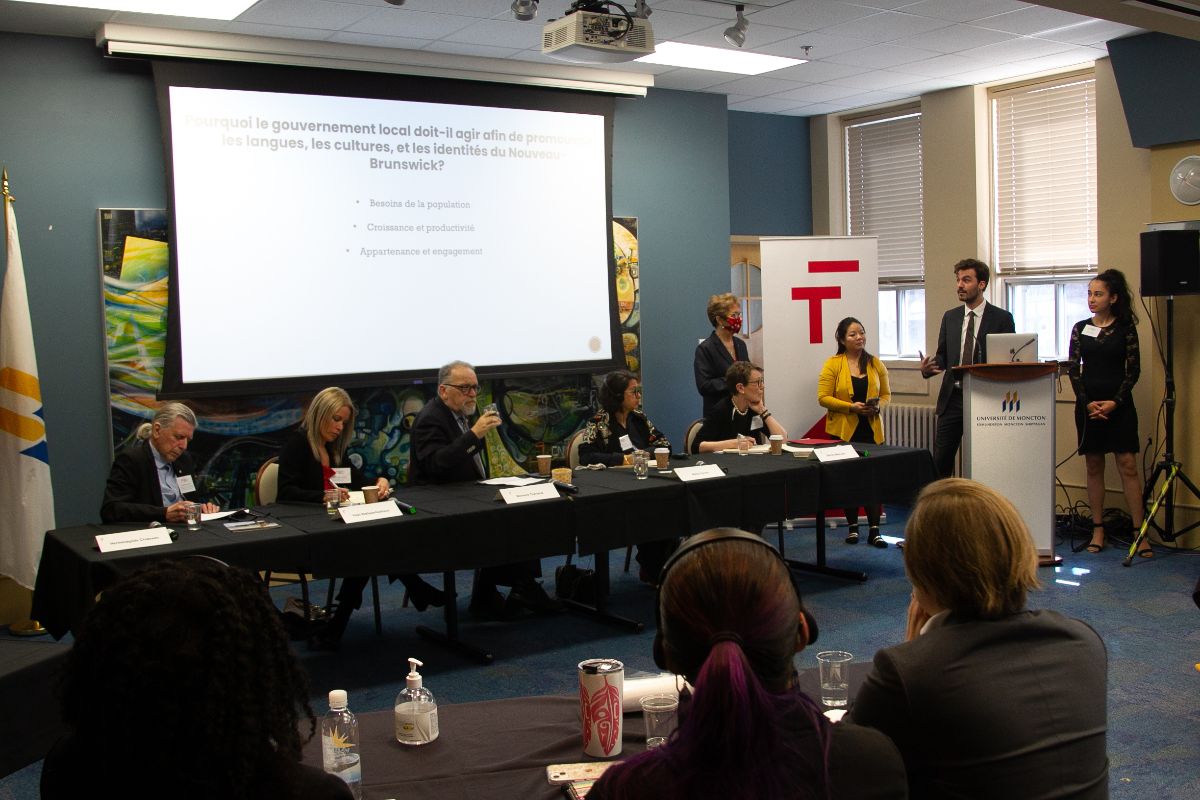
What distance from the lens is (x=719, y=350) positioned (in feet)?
21.7

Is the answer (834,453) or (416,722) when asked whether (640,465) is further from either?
(416,722)

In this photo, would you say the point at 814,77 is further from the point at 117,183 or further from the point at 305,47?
the point at 117,183

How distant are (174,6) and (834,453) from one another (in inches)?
150

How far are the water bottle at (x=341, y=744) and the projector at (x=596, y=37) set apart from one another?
3.48m

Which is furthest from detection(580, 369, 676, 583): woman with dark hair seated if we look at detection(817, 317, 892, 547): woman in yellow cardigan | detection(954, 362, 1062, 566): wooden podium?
detection(954, 362, 1062, 566): wooden podium

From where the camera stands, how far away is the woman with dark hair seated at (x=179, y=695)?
1115 mm

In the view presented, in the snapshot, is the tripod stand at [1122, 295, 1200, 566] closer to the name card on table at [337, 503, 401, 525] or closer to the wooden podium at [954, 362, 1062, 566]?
the wooden podium at [954, 362, 1062, 566]

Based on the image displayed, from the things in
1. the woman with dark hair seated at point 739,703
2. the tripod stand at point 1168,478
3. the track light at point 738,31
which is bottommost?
the tripod stand at point 1168,478

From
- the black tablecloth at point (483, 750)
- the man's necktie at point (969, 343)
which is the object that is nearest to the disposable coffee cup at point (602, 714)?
the black tablecloth at point (483, 750)

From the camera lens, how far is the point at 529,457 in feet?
Answer: 22.4

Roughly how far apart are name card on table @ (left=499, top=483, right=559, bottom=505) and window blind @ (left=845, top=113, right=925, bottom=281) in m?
4.62

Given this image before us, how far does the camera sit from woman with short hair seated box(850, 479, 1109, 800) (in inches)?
61.0

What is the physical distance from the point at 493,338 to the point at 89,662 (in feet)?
18.0

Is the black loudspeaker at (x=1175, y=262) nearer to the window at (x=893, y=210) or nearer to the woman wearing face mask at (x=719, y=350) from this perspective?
the window at (x=893, y=210)
